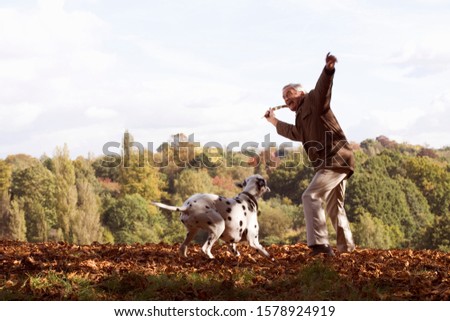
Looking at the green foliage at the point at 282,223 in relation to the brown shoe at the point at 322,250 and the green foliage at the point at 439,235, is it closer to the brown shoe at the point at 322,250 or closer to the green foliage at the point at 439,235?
the green foliage at the point at 439,235

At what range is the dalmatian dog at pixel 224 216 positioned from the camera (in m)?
10.9

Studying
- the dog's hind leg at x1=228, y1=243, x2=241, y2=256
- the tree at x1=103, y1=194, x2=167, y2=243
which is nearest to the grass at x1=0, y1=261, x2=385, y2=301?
the dog's hind leg at x1=228, y1=243, x2=241, y2=256

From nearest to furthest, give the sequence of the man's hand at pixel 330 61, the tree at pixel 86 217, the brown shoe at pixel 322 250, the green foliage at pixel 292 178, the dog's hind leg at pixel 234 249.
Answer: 1. the man's hand at pixel 330 61
2. the dog's hind leg at pixel 234 249
3. the brown shoe at pixel 322 250
4. the tree at pixel 86 217
5. the green foliage at pixel 292 178

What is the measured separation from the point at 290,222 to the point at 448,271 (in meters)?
34.7

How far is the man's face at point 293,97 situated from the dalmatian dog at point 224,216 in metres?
1.44

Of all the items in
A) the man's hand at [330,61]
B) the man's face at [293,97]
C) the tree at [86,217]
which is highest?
the man's hand at [330,61]

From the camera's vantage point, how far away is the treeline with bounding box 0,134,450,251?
43.9m

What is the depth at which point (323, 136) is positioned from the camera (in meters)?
12.1

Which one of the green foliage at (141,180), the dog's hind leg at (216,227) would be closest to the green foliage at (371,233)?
the green foliage at (141,180)

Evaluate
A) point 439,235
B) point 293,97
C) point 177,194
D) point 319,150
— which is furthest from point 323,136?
point 177,194

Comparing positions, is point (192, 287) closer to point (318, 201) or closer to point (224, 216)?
point (224, 216)

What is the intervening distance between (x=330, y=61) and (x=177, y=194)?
37790 mm

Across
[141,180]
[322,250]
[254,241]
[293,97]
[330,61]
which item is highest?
[330,61]

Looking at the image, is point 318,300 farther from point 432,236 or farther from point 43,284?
point 432,236
